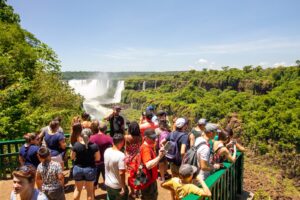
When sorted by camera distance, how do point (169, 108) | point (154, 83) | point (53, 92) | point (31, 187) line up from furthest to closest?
point (154, 83) → point (169, 108) → point (53, 92) → point (31, 187)

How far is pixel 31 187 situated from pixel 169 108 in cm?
9475

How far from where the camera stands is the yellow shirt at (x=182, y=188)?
330cm

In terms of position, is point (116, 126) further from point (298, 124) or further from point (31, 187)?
point (298, 124)

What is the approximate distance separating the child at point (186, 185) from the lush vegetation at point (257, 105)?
3106cm

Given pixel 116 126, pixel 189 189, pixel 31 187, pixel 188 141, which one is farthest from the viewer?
pixel 116 126

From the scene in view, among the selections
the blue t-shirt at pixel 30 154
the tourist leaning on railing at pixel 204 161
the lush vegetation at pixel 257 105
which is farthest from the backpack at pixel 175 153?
the lush vegetation at pixel 257 105

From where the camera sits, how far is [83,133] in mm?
4457

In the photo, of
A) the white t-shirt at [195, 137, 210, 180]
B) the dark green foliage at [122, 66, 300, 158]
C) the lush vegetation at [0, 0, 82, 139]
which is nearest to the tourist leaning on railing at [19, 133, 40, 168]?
the white t-shirt at [195, 137, 210, 180]

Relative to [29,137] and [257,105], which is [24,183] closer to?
[29,137]

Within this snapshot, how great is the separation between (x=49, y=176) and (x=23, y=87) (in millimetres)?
8521

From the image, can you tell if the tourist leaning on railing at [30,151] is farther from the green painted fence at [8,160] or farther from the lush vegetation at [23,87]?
the lush vegetation at [23,87]

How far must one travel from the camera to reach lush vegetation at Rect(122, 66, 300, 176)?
110 ft

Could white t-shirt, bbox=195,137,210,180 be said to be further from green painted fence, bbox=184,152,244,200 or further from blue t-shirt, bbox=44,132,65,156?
blue t-shirt, bbox=44,132,65,156

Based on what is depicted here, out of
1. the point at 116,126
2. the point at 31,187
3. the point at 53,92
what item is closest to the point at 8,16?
the point at 53,92
